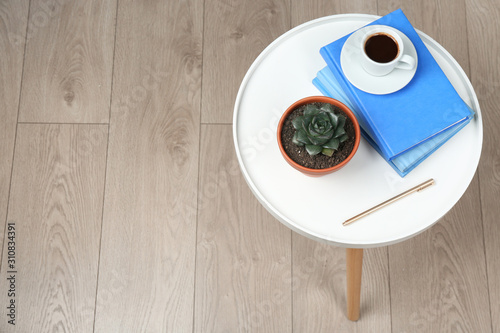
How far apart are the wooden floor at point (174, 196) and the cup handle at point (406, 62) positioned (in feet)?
1.83

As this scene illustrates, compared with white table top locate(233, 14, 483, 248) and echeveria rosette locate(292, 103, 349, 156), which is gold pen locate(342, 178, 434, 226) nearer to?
white table top locate(233, 14, 483, 248)

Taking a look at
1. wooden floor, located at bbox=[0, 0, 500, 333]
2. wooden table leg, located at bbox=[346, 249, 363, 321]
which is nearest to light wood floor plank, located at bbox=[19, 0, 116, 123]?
wooden floor, located at bbox=[0, 0, 500, 333]

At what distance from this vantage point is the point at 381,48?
2.72 ft

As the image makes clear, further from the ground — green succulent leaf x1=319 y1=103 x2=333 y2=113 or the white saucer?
the white saucer

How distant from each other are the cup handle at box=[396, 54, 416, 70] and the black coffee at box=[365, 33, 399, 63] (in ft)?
0.06

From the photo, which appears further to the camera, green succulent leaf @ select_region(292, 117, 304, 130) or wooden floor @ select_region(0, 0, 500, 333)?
wooden floor @ select_region(0, 0, 500, 333)

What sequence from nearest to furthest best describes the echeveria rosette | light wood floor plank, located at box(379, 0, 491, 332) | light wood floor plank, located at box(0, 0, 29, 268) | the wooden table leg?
the echeveria rosette < the wooden table leg < light wood floor plank, located at box(379, 0, 491, 332) < light wood floor plank, located at box(0, 0, 29, 268)

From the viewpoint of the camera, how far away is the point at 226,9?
55.4 inches

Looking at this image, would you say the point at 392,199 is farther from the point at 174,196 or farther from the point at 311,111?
the point at 174,196

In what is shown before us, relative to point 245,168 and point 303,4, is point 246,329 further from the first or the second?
point 303,4

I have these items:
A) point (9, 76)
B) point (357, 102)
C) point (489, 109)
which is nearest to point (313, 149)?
point (357, 102)

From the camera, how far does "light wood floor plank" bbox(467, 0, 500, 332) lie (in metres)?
1.22

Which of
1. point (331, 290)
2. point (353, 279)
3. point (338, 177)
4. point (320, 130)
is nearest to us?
point (320, 130)

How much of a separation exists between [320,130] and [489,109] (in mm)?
779
